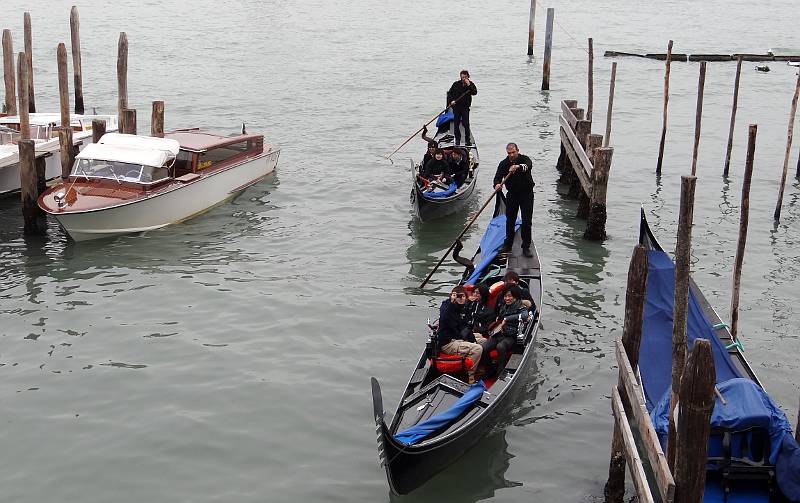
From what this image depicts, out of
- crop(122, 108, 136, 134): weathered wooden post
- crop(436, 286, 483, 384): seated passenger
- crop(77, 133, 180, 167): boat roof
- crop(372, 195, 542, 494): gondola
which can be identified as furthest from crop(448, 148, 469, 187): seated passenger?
crop(436, 286, 483, 384): seated passenger

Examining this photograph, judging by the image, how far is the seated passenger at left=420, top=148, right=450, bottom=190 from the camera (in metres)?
16.9

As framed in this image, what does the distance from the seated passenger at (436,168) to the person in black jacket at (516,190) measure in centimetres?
355

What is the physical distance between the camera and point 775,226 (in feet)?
53.4

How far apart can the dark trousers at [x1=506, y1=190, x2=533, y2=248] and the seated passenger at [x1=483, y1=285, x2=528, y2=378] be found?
253 cm

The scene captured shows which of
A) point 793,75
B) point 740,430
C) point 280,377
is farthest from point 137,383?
point 793,75

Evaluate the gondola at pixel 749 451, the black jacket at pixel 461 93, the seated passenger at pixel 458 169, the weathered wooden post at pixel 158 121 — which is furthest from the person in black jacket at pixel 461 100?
the gondola at pixel 749 451

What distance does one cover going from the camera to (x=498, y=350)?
9.77m

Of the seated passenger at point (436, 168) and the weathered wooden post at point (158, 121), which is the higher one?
the weathered wooden post at point (158, 121)

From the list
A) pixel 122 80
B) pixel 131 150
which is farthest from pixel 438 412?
pixel 122 80

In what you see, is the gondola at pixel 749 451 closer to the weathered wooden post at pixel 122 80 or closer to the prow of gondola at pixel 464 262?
the prow of gondola at pixel 464 262

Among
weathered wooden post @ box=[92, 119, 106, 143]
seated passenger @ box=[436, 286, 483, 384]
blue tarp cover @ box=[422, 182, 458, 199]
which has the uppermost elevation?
weathered wooden post @ box=[92, 119, 106, 143]

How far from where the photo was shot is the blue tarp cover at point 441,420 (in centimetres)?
833

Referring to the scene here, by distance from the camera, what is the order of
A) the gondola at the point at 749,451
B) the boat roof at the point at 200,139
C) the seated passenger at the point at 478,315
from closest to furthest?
the gondola at the point at 749,451 → the seated passenger at the point at 478,315 → the boat roof at the point at 200,139

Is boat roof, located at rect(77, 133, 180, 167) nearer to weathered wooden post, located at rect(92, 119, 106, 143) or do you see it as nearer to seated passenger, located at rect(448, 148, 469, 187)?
weathered wooden post, located at rect(92, 119, 106, 143)
